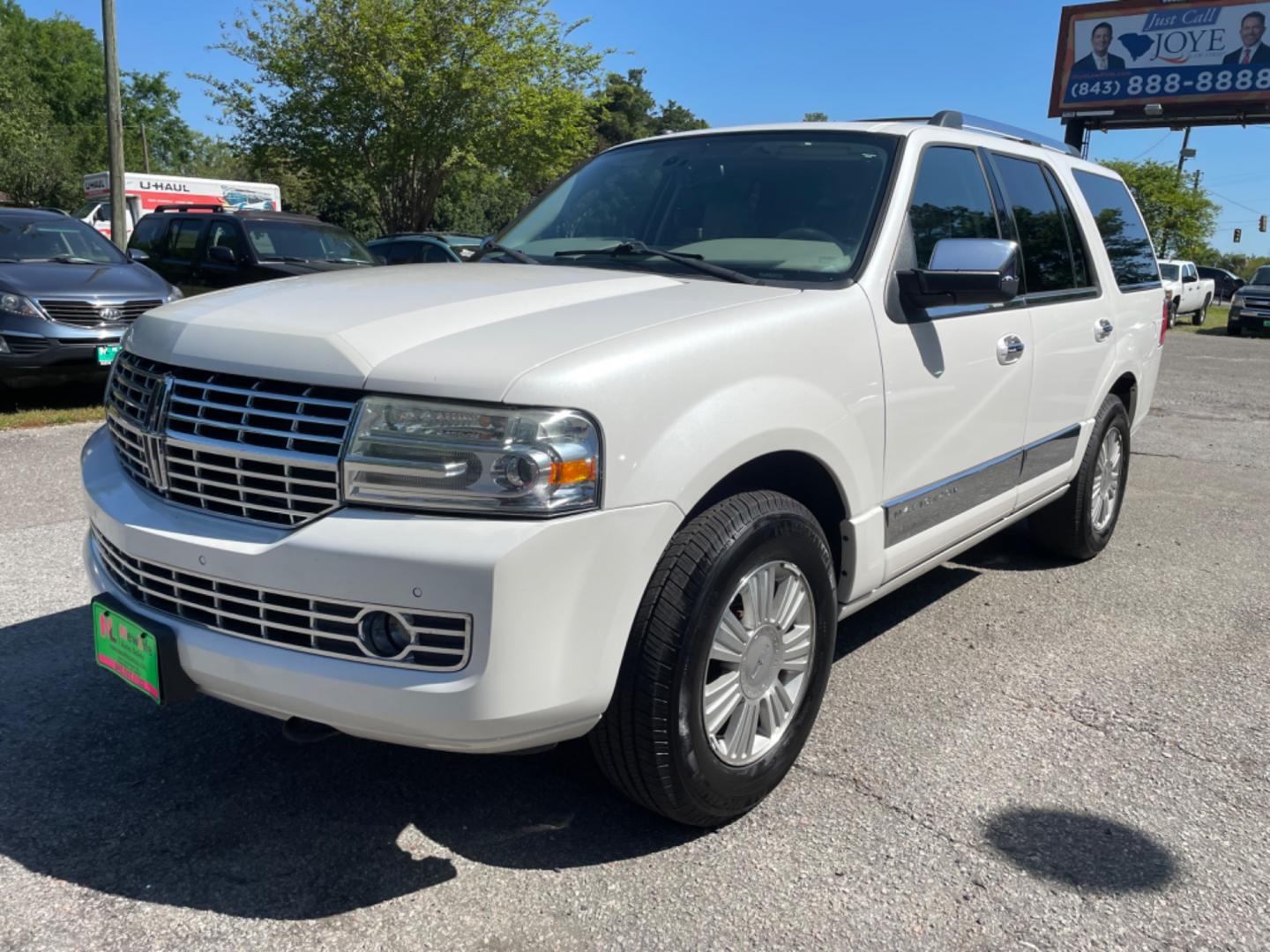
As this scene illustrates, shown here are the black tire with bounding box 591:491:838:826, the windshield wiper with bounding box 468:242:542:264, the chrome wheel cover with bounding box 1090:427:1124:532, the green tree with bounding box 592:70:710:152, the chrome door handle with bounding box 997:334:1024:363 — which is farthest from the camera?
the green tree with bounding box 592:70:710:152

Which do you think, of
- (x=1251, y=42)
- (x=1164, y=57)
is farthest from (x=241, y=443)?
(x=1164, y=57)

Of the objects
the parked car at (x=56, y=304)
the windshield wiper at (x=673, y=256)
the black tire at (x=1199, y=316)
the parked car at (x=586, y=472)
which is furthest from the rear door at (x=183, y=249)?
the black tire at (x=1199, y=316)

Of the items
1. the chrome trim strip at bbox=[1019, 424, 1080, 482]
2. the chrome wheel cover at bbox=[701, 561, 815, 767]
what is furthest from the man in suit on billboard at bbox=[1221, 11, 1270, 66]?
the chrome wheel cover at bbox=[701, 561, 815, 767]

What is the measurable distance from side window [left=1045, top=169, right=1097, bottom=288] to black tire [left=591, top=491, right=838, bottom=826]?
2.59m

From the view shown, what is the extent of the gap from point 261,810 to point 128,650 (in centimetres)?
59

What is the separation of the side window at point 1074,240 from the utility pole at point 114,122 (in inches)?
551

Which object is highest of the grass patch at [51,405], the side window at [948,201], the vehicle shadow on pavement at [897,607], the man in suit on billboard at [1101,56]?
the man in suit on billboard at [1101,56]

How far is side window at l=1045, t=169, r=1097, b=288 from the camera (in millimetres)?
4641

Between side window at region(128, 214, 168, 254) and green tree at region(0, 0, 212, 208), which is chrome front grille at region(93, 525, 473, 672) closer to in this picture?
side window at region(128, 214, 168, 254)

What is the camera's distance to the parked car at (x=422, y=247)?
47.7 feet

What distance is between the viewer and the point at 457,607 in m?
2.14

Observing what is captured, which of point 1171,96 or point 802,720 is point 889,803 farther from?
point 1171,96

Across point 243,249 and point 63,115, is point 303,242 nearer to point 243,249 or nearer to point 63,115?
point 243,249

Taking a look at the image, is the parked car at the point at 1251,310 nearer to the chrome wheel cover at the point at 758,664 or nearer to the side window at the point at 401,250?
the side window at the point at 401,250
